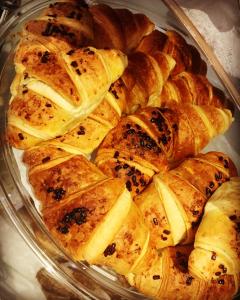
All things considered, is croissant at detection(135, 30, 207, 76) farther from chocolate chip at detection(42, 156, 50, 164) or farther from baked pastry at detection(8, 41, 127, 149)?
chocolate chip at detection(42, 156, 50, 164)

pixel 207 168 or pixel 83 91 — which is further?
pixel 207 168

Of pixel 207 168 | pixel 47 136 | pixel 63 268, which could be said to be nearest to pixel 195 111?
pixel 207 168

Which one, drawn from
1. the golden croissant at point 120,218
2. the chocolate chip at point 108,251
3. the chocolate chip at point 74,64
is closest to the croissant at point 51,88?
the chocolate chip at point 74,64

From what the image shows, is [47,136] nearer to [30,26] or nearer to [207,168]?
[30,26]

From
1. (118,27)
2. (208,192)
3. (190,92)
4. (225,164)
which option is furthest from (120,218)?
(118,27)

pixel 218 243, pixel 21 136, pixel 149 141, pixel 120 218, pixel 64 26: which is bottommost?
pixel 218 243

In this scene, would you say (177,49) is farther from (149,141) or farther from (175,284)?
(175,284)

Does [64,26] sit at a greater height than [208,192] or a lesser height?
greater
